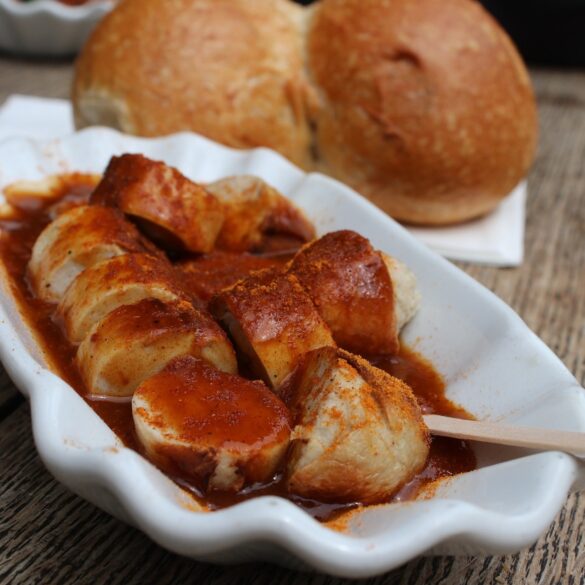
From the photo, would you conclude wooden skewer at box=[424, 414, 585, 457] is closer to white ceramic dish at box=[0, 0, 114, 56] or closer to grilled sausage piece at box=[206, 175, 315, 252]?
grilled sausage piece at box=[206, 175, 315, 252]

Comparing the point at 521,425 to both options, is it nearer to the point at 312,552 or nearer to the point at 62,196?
the point at 312,552

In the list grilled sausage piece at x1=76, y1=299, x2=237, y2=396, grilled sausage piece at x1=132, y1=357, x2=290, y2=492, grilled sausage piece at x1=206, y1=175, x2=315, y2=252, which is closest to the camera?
grilled sausage piece at x1=132, y1=357, x2=290, y2=492

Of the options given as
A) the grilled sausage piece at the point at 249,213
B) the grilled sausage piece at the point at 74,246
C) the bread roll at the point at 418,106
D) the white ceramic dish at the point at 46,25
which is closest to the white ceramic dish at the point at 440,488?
the grilled sausage piece at the point at 74,246

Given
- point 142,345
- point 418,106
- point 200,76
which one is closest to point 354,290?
point 142,345

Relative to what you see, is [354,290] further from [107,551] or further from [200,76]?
[200,76]

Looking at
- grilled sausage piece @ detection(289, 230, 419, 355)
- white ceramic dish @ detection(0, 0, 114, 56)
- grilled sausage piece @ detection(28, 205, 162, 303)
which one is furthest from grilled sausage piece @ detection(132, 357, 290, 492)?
white ceramic dish @ detection(0, 0, 114, 56)

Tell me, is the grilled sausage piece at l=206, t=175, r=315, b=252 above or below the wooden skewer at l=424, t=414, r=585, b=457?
below
